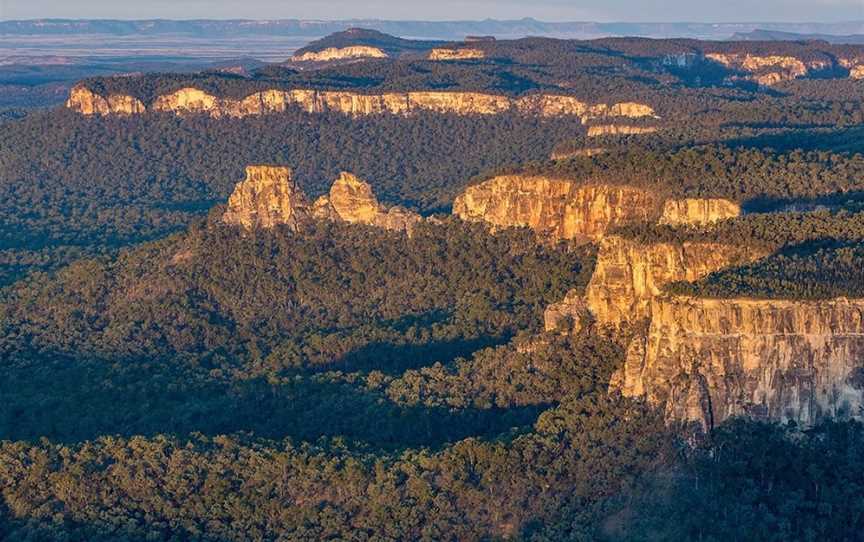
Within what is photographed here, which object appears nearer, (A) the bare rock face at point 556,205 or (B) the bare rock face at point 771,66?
(A) the bare rock face at point 556,205

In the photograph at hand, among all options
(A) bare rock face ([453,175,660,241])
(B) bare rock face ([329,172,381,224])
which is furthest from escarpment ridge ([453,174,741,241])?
(B) bare rock face ([329,172,381,224])

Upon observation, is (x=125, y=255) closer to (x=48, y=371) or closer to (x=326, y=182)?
(x=48, y=371)

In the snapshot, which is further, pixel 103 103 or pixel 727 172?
pixel 103 103

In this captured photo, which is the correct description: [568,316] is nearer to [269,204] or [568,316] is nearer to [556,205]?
[556,205]


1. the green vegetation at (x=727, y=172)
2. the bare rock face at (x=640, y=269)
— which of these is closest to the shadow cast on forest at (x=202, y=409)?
the bare rock face at (x=640, y=269)

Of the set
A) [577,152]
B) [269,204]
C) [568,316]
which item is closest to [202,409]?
[568,316]

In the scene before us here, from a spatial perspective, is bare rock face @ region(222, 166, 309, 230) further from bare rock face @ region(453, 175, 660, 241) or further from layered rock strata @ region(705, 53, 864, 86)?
layered rock strata @ region(705, 53, 864, 86)

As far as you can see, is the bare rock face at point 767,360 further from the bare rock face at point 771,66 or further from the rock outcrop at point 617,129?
the bare rock face at point 771,66

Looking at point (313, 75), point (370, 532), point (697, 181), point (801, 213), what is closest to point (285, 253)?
point (697, 181)
